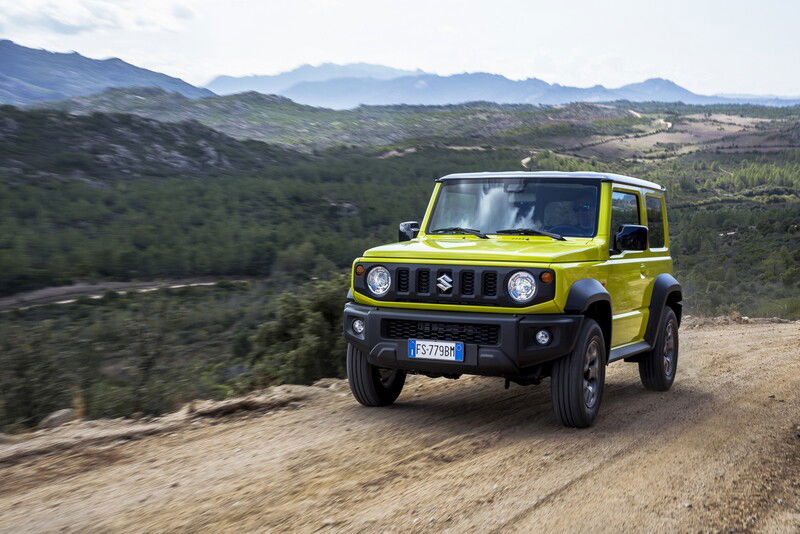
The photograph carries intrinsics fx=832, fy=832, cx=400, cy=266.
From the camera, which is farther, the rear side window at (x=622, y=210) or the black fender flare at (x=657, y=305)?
the black fender flare at (x=657, y=305)

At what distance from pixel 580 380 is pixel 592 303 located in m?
0.61

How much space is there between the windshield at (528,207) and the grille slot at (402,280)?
3.57 ft

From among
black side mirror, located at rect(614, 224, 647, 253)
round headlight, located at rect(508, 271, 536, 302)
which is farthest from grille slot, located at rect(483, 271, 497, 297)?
black side mirror, located at rect(614, 224, 647, 253)

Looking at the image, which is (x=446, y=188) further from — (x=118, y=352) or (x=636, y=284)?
(x=118, y=352)

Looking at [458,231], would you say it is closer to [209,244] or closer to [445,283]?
[445,283]

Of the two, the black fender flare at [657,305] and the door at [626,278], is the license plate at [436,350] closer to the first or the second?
the door at [626,278]

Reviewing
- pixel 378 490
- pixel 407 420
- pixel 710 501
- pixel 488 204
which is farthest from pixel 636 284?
pixel 378 490

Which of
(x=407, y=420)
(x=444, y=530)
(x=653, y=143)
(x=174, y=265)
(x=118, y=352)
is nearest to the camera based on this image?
(x=444, y=530)

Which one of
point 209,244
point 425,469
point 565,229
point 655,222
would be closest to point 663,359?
point 655,222

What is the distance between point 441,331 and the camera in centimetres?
618

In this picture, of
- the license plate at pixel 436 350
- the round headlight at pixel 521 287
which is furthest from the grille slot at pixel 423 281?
the round headlight at pixel 521 287

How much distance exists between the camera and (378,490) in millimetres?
4816

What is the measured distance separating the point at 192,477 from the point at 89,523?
909 millimetres

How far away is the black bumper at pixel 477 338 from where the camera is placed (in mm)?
5945
